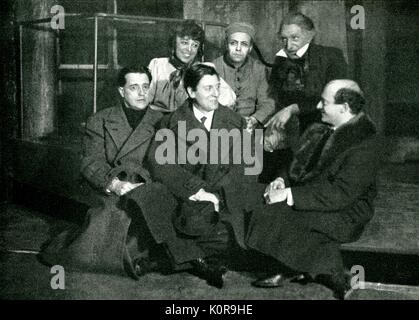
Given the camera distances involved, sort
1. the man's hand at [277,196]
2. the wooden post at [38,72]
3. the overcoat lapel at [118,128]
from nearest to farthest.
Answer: the man's hand at [277,196]
the overcoat lapel at [118,128]
the wooden post at [38,72]

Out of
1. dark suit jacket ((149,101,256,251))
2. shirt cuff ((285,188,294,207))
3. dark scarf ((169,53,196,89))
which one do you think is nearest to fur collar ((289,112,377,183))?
shirt cuff ((285,188,294,207))

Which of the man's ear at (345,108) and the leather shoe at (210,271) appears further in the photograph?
the leather shoe at (210,271)

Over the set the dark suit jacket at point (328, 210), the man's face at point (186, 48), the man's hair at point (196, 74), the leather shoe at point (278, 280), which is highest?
the man's face at point (186, 48)

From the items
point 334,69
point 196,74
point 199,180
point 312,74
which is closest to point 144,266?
point 199,180

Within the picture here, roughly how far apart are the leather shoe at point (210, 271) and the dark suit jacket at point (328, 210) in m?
0.37

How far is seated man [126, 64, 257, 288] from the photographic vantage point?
13.2 ft

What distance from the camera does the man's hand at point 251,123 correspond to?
4789mm

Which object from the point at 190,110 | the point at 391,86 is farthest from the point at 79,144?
the point at 391,86

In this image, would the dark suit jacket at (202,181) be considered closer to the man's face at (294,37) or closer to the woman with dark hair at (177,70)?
the woman with dark hair at (177,70)

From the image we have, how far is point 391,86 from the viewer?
7.04 m

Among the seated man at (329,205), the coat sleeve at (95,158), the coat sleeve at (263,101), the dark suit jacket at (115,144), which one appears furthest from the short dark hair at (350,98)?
the coat sleeve at (95,158)

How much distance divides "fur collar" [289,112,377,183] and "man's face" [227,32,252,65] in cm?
119

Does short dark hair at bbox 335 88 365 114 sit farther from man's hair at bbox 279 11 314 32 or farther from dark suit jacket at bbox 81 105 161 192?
dark suit jacket at bbox 81 105 161 192
